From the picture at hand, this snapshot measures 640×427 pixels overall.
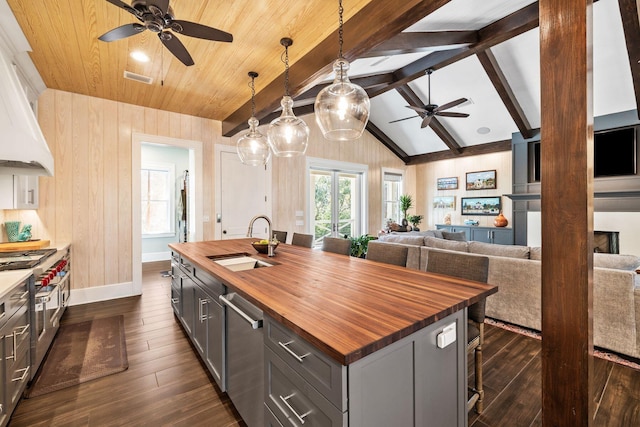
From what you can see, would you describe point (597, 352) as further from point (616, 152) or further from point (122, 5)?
point (616, 152)

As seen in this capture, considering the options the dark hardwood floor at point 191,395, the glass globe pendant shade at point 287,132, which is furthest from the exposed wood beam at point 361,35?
the dark hardwood floor at point 191,395

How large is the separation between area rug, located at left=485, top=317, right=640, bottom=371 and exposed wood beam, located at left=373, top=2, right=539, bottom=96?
364cm

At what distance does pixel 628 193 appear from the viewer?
193 inches

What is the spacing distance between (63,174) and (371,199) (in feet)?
19.6

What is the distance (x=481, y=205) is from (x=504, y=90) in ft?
9.51

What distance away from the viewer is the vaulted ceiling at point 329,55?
218cm

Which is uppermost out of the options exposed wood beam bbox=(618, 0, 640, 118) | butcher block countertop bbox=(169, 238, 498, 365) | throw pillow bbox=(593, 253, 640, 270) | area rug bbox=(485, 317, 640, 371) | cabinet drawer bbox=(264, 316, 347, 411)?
exposed wood beam bbox=(618, 0, 640, 118)

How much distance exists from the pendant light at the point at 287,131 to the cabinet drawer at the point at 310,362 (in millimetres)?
1840

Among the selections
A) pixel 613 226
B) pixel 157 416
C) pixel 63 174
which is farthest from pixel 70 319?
pixel 613 226

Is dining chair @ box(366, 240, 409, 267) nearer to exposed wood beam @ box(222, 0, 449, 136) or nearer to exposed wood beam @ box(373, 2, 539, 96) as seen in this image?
exposed wood beam @ box(222, 0, 449, 136)

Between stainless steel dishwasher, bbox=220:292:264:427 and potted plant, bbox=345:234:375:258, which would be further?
potted plant, bbox=345:234:375:258

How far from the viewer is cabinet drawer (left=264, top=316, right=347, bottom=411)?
34.6 inches

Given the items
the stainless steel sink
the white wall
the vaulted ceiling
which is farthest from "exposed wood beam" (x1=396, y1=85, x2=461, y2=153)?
the stainless steel sink

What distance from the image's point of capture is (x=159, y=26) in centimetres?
183
